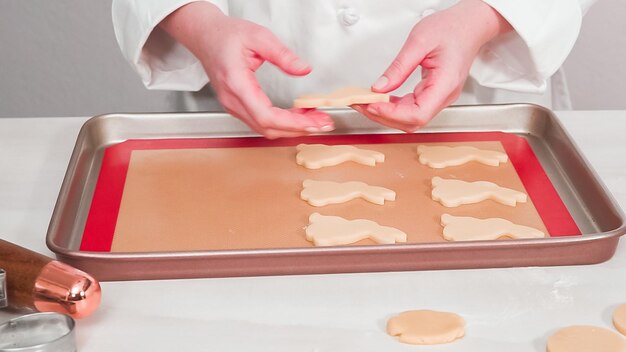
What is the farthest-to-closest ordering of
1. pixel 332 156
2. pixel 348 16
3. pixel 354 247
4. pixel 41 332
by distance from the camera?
pixel 348 16, pixel 332 156, pixel 354 247, pixel 41 332

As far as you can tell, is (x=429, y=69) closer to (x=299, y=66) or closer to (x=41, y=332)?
(x=299, y=66)

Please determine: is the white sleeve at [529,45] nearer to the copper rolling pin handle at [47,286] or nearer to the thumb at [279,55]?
the thumb at [279,55]

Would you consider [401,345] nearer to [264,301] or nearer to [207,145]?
[264,301]

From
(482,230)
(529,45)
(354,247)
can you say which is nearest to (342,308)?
(354,247)

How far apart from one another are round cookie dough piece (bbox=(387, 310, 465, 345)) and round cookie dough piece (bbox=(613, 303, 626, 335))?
0.13 metres

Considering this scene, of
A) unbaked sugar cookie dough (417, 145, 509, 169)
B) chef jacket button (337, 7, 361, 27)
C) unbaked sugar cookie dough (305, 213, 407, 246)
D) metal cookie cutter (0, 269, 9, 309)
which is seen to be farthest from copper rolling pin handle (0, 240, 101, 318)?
chef jacket button (337, 7, 361, 27)

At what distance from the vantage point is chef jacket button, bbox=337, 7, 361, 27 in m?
1.22

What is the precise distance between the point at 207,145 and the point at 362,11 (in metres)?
0.29

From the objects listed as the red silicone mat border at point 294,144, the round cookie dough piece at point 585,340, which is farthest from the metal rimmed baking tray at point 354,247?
the round cookie dough piece at point 585,340

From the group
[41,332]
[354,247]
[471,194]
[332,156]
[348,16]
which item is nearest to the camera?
[41,332]

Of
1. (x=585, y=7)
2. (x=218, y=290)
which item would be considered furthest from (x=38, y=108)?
(x=218, y=290)

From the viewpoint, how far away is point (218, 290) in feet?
2.70

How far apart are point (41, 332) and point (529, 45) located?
0.74 meters

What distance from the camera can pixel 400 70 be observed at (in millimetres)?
1012
